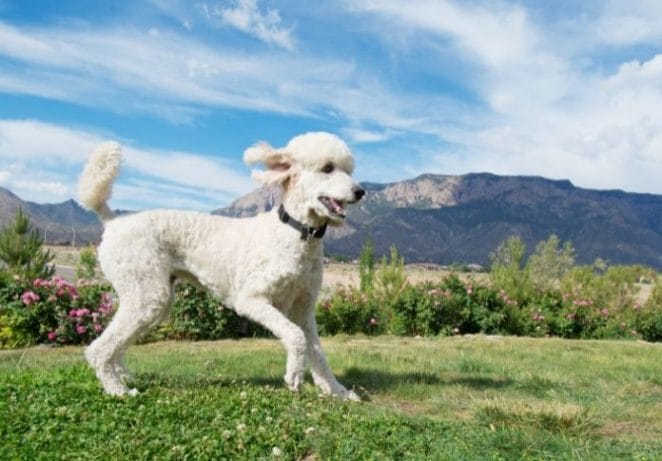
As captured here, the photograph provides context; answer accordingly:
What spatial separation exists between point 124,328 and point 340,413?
2212 mm

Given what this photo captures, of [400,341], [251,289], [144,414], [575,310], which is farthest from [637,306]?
[144,414]

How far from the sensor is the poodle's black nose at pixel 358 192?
230 inches

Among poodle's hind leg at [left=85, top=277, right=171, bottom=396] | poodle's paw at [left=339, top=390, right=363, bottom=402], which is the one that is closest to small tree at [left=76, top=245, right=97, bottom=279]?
poodle's hind leg at [left=85, top=277, right=171, bottom=396]

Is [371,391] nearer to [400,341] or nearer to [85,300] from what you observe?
[400,341]

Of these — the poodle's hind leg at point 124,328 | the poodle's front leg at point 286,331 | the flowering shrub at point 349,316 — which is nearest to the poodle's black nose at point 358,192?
the poodle's front leg at point 286,331

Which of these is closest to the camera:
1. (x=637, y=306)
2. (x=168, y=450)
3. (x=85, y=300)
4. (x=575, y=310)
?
(x=168, y=450)

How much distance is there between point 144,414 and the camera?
524 centimetres

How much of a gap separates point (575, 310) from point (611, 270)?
19.8 feet

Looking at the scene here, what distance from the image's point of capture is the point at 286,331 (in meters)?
5.86

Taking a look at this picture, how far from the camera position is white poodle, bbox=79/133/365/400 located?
6.01 m

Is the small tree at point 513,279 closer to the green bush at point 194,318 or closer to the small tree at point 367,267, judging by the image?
the small tree at point 367,267

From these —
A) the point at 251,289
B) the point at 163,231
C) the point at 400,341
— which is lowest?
the point at 400,341

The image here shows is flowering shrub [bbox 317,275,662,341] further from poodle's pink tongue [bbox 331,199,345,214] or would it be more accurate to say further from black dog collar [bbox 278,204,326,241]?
poodle's pink tongue [bbox 331,199,345,214]

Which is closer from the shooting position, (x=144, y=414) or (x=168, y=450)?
(x=168, y=450)
